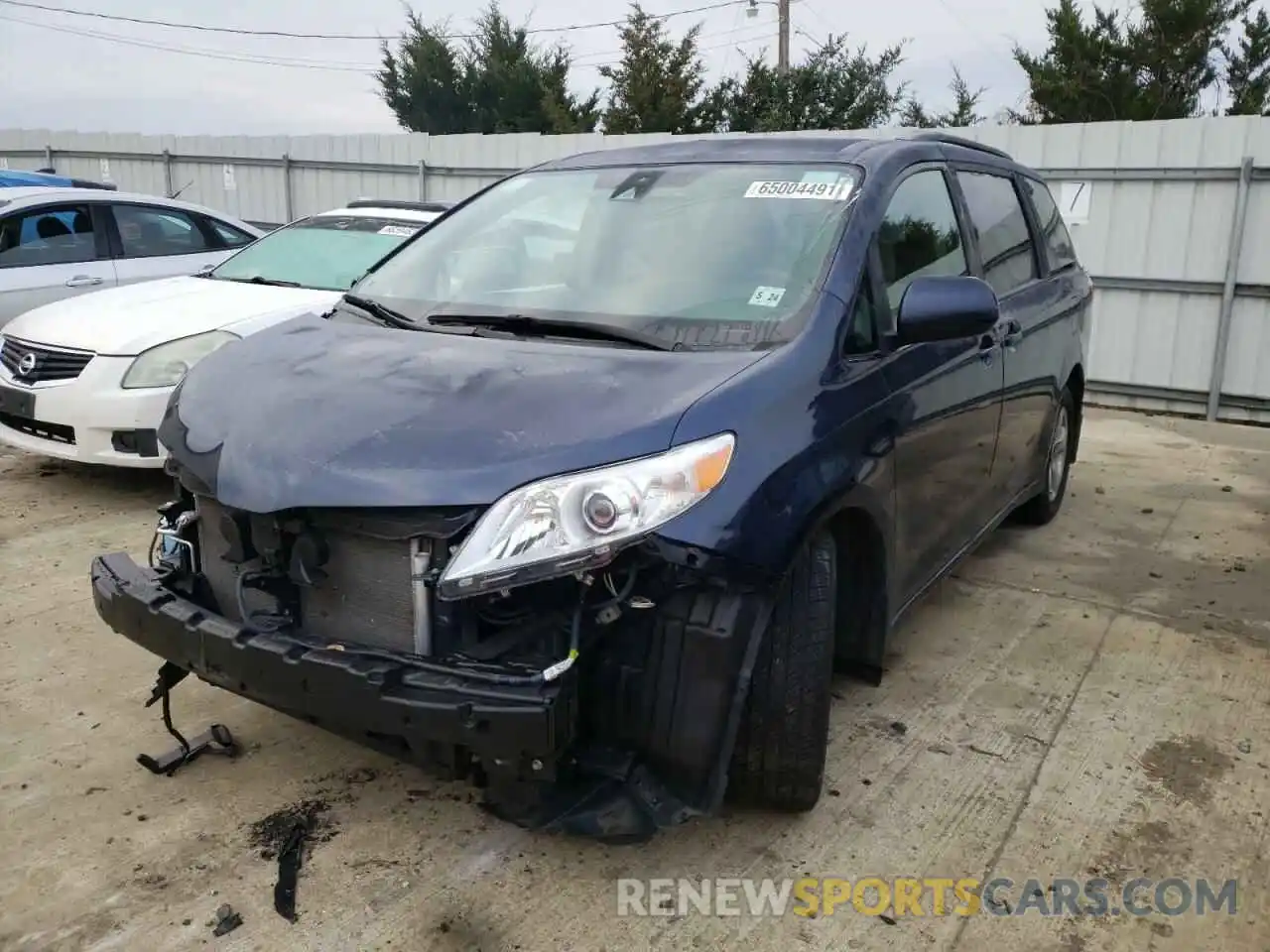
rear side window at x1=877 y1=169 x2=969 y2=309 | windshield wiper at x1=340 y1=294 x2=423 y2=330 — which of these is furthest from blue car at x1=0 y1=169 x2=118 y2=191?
rear side window at x1=877 y1=169 x2=969 y2=309

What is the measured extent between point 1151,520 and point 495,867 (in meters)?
4.46

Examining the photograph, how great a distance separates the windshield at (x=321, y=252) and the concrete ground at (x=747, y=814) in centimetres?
238

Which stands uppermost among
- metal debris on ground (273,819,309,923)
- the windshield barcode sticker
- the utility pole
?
the utility pole

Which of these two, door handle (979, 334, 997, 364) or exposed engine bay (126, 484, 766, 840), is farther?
door handle (979, 334, 997, 364)

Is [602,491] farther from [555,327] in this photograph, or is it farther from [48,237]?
[48,237]

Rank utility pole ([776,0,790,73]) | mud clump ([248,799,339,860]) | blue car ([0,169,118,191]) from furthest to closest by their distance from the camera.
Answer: utility pole ([776,0,790,73]), blue car ([0,169,118,191]), mud clump ([248,799,339,860])

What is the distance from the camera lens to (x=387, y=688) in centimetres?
215

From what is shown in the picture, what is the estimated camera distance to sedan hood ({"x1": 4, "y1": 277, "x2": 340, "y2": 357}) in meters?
5.09

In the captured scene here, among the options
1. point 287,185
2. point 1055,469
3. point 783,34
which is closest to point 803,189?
point 1055,469

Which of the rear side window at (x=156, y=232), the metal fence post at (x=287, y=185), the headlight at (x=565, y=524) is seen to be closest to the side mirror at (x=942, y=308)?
the headlight at (x=565, y=524)

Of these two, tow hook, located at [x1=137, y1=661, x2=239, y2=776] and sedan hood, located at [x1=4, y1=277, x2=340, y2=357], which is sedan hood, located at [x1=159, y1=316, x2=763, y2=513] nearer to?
tow hook, located at [x1=137, y1=661, x2=239, y2=776]

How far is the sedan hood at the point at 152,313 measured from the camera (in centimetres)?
509

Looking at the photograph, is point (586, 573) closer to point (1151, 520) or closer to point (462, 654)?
point (462, 654)

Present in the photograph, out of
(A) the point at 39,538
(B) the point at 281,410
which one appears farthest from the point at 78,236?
(B) the point at 281,410
